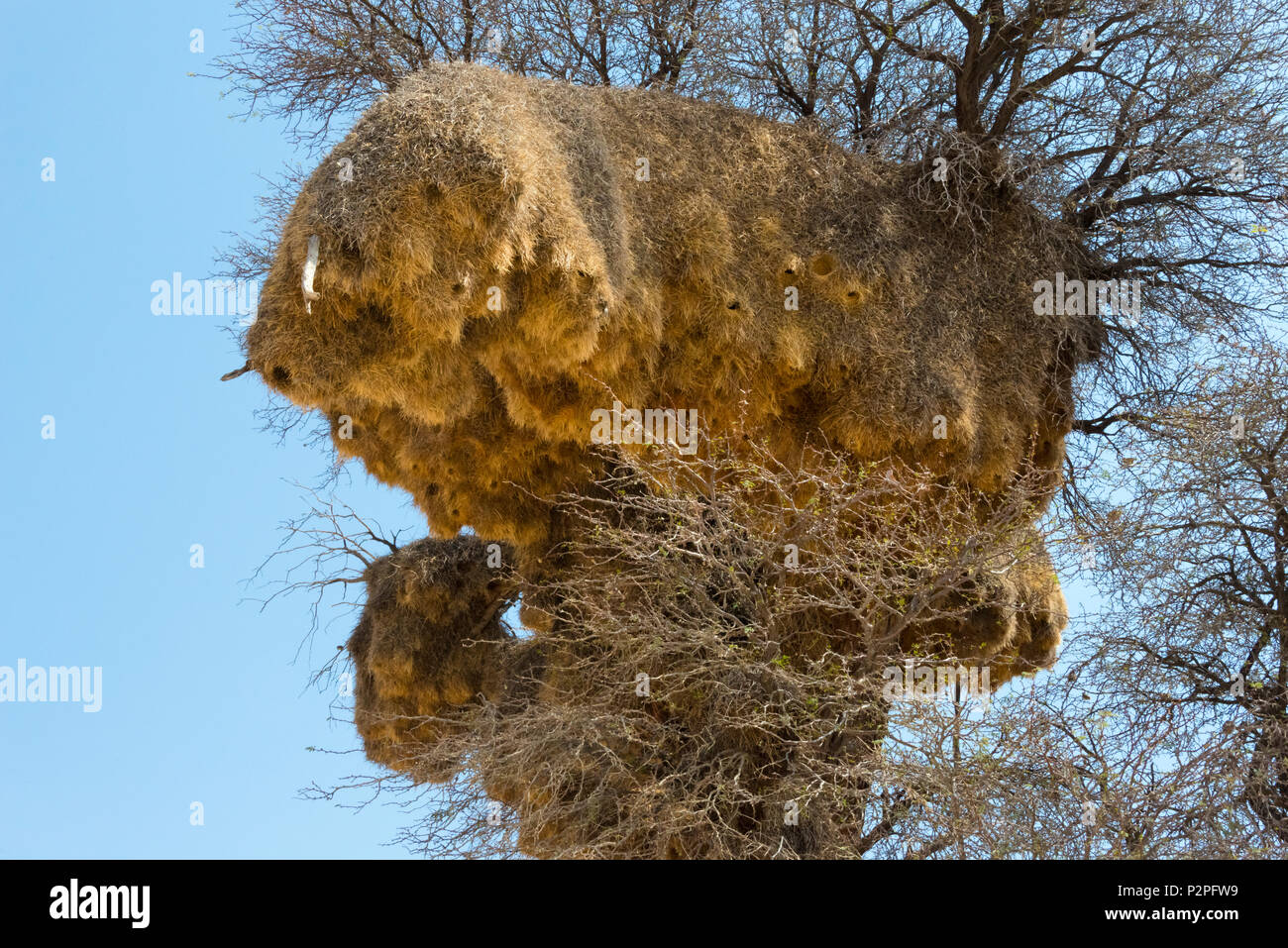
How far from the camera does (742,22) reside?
17.3 m

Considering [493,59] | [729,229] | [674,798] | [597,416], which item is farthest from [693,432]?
[493,59]

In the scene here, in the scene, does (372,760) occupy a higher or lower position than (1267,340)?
lower

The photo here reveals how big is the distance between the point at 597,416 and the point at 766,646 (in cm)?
303

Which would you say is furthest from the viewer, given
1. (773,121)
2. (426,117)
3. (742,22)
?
(742,22)

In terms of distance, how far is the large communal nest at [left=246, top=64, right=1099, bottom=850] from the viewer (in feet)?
39.3

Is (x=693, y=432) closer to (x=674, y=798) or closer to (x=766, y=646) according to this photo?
(x=766, y=646)

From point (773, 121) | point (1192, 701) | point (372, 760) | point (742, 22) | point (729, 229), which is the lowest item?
point (372, 760)

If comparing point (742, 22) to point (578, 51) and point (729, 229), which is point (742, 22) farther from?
point (729, 229)

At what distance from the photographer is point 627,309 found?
13156mm

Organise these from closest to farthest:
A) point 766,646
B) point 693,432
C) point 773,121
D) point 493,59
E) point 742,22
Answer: point 766,646, point 693,432, point 773,121, point 742,22, point 493,59

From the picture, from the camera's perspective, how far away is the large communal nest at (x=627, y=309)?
39.3 feet

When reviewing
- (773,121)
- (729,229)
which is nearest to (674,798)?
(729,229)

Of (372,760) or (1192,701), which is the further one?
(372,760)

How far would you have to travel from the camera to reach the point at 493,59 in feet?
62.2
